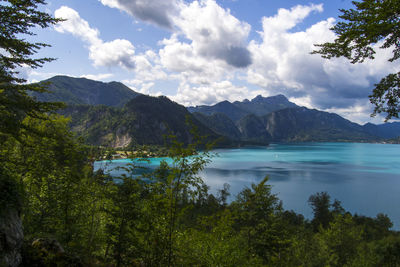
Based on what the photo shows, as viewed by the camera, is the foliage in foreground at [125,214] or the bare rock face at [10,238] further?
the foliage in foreground at [125,214]

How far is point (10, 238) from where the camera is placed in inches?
238

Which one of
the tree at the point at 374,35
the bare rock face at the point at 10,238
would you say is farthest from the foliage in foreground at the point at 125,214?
the tree at the point at 374,35

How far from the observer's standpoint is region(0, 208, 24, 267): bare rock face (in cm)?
580

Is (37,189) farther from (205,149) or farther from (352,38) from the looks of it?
(352,38)

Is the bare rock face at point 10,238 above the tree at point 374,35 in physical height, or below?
below

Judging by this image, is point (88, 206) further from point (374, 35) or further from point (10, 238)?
point (374, 35)

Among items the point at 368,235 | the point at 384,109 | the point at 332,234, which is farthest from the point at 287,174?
the point at 384,109

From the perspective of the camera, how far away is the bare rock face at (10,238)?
228 inches

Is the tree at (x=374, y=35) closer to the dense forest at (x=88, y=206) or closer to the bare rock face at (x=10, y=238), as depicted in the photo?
the dense forest at (x=88, y=206)

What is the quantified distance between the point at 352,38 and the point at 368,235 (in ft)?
196

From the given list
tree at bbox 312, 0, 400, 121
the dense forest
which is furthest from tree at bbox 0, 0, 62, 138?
tree at bbox 312, 0, 400, 121

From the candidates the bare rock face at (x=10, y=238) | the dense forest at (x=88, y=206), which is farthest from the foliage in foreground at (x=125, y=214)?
the bare rock face at (x=10, y=238)

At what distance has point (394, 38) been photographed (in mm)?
8109

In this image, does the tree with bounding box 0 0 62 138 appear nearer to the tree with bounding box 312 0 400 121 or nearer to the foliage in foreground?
the foliage in foreground
